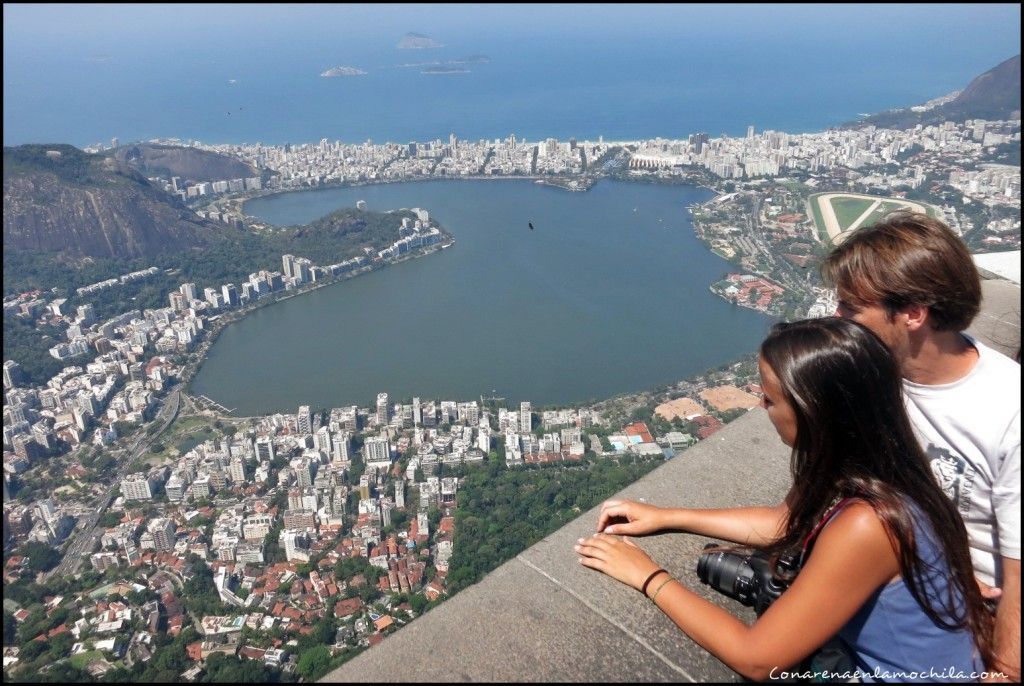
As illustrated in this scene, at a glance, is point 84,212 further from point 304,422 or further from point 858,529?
point 858,529

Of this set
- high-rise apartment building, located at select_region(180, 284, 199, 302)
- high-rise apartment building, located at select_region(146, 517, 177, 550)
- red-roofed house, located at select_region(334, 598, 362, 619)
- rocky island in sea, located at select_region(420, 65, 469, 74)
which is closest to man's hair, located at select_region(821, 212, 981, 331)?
red-roofed house, located at select_region(334, 598, 362, 619)

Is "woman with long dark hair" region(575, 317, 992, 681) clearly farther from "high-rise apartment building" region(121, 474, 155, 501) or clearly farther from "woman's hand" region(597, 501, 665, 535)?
"high-rise apartment building" region(121, 474, 155, 501)

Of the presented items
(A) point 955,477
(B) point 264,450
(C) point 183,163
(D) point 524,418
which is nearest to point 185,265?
(B) point 264,450

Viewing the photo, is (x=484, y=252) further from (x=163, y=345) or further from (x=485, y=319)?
(x=163, y=345)

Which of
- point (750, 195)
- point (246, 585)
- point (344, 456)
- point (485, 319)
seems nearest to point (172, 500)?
point (344, 456)

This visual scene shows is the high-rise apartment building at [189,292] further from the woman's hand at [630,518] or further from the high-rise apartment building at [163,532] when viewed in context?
the woman's hand at [630,518]
